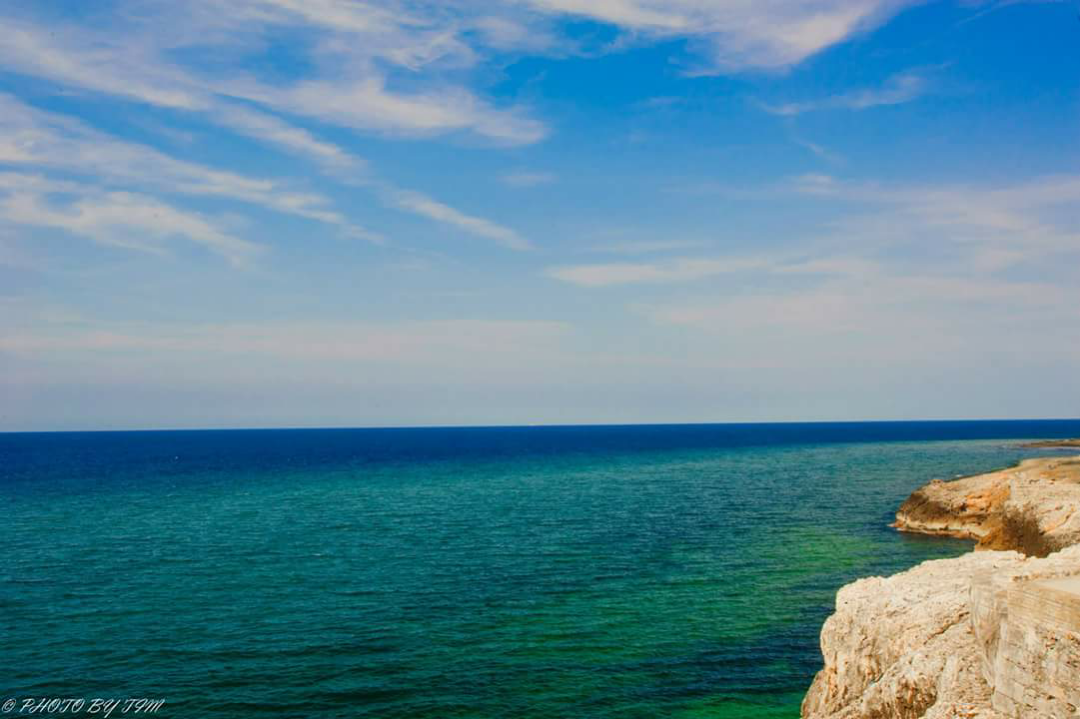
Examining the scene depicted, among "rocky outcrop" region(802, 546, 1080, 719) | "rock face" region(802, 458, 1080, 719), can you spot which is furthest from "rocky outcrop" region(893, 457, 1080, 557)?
"rocky outcrop" region(802, 546, 1080, 719)

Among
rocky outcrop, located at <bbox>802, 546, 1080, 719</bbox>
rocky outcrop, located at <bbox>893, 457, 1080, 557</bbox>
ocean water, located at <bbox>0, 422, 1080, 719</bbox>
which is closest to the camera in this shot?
rocky outcrop, located at <bbox>802, 546, 1080, 719</bbox>

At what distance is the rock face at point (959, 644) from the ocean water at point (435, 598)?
5.72 m

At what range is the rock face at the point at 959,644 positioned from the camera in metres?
14.7

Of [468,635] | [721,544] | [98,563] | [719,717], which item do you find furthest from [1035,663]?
[98,563]

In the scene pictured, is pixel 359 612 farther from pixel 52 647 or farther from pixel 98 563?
pixel 98 563

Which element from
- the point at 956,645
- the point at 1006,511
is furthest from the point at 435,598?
the point at 1006,511

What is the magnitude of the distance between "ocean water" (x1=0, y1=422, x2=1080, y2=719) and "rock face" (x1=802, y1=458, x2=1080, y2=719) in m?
5.72

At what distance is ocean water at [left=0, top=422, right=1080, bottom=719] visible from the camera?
27.9 m

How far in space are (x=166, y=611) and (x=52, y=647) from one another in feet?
19.5

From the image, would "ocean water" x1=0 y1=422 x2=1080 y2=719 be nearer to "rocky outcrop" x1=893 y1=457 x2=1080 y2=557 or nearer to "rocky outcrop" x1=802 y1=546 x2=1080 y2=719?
"rocky outcrop" x1=893 y1=457 x2=1080 y2=557

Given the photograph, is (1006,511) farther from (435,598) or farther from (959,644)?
(435,598)

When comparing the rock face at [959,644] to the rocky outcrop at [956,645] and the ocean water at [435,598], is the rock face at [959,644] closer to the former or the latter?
the rocky outcrop at [956,645]

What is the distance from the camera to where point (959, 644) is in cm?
1839

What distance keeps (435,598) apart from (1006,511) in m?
36.4
